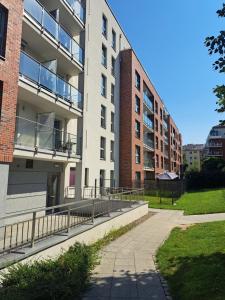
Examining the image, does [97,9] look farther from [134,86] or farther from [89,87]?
[134,86]

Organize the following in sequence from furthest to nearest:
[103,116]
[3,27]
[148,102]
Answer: [148,102] → [103,116] → [3,27]

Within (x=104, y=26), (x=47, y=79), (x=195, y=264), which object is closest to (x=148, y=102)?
(x=104, y=26)

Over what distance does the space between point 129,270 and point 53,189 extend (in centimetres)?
1067

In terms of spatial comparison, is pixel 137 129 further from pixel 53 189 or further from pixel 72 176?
pixel 53 189

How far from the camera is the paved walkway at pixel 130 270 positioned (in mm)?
6043

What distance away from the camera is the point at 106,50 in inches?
1048

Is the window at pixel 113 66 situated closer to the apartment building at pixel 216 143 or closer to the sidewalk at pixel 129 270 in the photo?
the sidewalk at pixel 129 270

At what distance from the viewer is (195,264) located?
25.3 ft

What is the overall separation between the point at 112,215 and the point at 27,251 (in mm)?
6445

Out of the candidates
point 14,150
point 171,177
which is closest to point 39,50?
point 14,150

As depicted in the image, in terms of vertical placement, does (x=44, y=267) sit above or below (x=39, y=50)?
below

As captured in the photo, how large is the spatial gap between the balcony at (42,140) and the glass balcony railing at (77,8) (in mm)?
7487

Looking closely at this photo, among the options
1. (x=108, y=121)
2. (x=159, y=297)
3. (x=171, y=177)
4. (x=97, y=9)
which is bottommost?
(x=159, y=297)

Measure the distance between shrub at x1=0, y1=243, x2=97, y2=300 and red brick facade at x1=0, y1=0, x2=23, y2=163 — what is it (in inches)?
196
